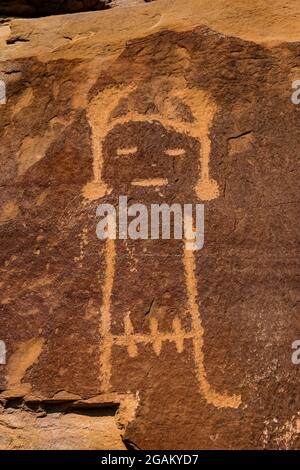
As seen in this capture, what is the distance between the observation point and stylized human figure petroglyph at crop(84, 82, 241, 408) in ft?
5.07

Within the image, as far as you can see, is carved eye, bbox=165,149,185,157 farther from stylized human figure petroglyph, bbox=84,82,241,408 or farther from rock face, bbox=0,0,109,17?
rock face, bbox=0,0,109,17

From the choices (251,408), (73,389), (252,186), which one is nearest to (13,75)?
(252,186)

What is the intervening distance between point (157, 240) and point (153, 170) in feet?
0.55

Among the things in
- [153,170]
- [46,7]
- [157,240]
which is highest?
[46,7]

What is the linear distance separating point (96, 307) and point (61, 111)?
50 centimetres

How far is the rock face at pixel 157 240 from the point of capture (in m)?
1.51

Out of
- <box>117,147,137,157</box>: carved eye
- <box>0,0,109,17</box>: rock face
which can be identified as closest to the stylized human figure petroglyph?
<box>117,147,137,157</box>: carved eye

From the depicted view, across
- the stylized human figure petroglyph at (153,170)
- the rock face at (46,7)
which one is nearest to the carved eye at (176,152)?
the stylized human figure petroglyph at (153,170)

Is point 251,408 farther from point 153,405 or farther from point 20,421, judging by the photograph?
point 20,421

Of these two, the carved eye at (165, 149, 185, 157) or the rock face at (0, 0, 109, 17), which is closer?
the carved eye at (165, 149, 185, 157)

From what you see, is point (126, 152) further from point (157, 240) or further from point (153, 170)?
point (157, 240)

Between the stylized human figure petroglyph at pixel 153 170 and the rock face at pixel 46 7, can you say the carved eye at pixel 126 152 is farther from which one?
the rock face at pixel 46 7

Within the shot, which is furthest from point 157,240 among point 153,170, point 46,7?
point 46,7

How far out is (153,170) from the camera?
64.7 inches
